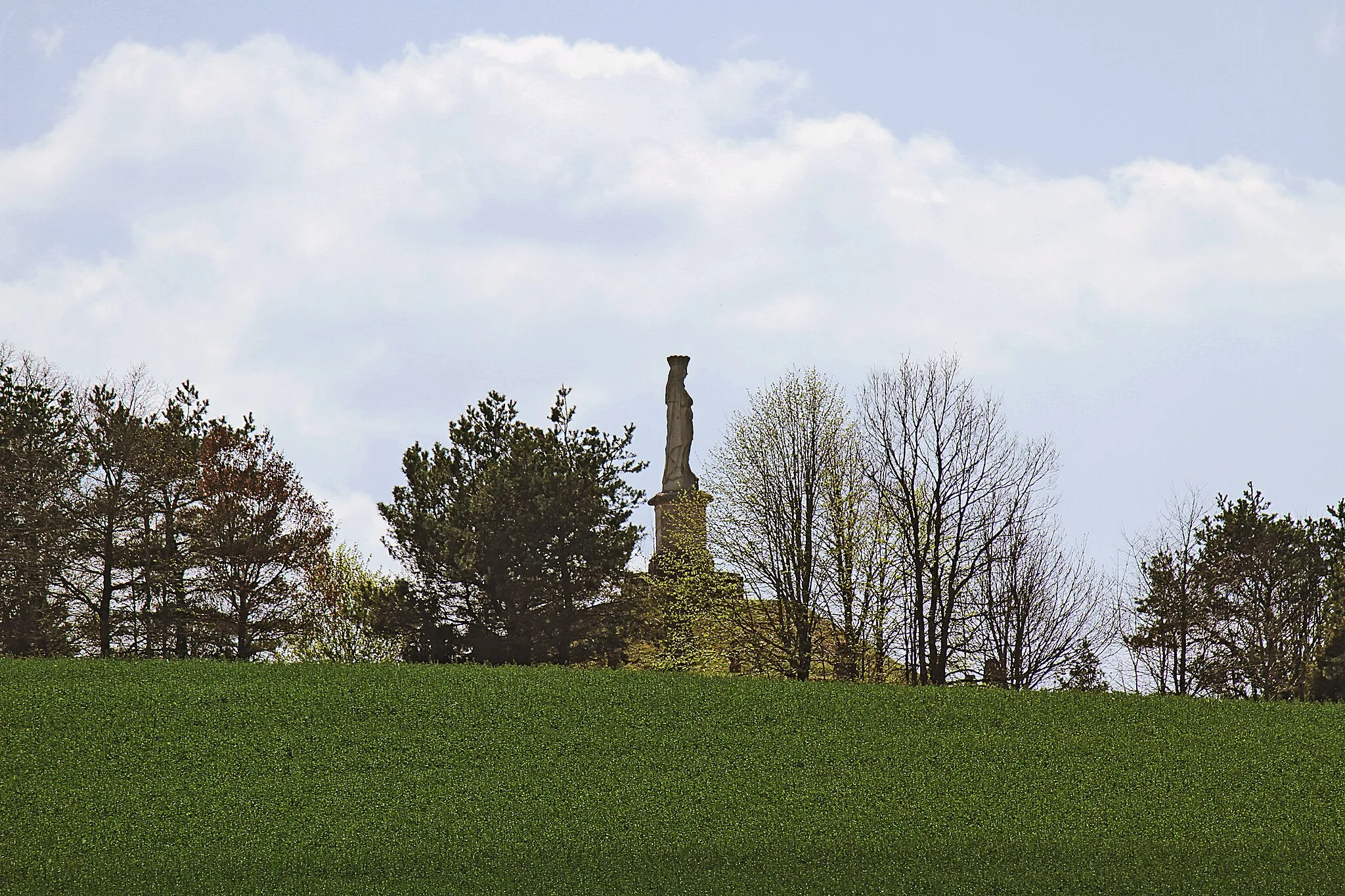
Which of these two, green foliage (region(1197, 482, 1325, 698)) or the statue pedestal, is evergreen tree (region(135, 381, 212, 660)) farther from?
green foliage (region(1197, 482, 1325, 698))

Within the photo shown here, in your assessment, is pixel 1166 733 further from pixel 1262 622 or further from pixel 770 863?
pixel 1262 622

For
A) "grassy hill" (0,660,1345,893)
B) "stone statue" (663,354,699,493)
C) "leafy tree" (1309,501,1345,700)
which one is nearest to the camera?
"grassy hill" (0,660,1345,893)

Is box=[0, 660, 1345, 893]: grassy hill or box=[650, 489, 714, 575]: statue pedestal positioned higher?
box=[650, 489, 714, 575]: statue pedestal

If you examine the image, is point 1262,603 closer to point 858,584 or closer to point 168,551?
point 858,584

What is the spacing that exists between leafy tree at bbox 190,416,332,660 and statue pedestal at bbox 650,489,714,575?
35.2ft

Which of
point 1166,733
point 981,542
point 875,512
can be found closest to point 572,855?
point 1166,733

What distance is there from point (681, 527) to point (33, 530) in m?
16.5

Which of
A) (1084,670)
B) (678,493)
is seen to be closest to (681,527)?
(678,493)

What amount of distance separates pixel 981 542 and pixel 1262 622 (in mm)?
8164

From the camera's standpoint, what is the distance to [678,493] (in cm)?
3294

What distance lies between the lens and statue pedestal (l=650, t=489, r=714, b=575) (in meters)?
31.3

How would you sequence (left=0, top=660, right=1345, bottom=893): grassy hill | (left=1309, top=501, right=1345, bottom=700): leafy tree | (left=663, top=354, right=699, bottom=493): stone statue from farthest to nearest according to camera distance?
(left=663, top=354, right=699, bottom=493): stone statue → (left=1309, top=501, right=1345, bottom=700): leafy tree → (left=0, top=660, right=1345, bottom=893): grassy hill

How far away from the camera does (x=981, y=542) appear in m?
31.1

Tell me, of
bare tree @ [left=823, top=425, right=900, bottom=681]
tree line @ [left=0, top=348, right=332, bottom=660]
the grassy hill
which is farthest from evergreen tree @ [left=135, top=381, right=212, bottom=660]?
bare tree @ [left=823, top=425, right=900, bottom=681]
